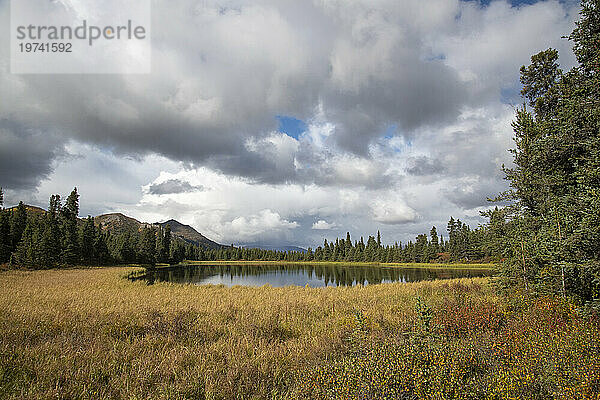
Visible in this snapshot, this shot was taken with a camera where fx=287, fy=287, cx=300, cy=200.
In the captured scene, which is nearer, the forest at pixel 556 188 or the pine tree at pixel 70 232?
the forest at pixel 556 188

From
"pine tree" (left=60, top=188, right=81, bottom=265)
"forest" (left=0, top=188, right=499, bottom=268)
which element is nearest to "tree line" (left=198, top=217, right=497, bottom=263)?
"forest" (left=0, top=188, right=499, bottom=268)

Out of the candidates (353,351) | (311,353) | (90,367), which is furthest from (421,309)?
(90,367)

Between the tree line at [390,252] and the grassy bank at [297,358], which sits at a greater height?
the grassy bank at [297,358]

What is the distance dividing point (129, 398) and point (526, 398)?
6158mm

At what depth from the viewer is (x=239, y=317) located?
432 inches

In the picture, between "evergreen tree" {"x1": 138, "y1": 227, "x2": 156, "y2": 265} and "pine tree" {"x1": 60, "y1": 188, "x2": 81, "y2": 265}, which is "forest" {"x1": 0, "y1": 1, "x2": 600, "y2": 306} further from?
"evergreen tree" {"x1": 138, "y1": 227, "x2": 156, "y2": 265}

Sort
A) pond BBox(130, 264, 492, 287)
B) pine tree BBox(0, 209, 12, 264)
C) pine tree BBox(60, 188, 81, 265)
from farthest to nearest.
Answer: pine tree BBox(60, 188, 81, 265)
pine tree BBox(0, 209, 12, 264)
pond BBox(130, 264, 492, 287)

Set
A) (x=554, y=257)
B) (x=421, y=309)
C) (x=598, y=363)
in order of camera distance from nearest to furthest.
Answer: (x=598, y=363) → (x=421, y=309) → (x=554, y=257)

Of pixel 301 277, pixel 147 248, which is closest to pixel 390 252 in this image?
pixel 301 277

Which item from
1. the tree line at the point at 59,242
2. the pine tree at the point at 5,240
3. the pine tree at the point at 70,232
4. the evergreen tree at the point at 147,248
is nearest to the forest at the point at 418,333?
the tree line at the point at 59,242

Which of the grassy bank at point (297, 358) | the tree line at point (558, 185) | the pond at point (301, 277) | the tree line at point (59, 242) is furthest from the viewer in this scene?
the tree line at point (59, 242)

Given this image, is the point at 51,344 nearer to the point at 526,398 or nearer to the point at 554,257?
the point at 526,398

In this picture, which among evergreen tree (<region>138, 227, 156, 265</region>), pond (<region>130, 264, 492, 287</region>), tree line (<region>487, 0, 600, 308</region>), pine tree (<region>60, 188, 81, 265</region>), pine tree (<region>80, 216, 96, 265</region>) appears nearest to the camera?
tree line (<region>487, 0, 600, 308</region>)

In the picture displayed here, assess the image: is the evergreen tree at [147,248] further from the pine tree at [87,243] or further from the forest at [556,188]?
the forest at [556,188]
